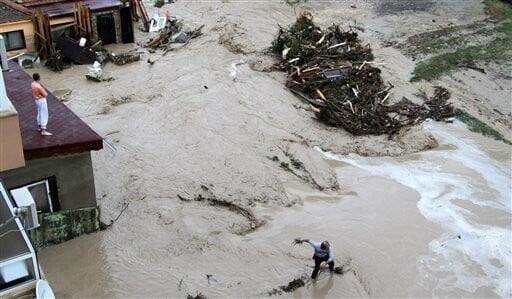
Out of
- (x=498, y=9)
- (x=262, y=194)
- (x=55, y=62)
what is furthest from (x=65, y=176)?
(x=498, y=9)

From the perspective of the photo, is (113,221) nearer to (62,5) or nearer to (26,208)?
(26,208)

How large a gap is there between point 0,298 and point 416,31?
2381cm

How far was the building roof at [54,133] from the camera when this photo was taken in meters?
10.7

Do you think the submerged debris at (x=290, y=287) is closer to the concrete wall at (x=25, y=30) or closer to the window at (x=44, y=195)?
the window at (x=44, y=195)

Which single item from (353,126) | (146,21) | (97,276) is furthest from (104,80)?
(97,276)

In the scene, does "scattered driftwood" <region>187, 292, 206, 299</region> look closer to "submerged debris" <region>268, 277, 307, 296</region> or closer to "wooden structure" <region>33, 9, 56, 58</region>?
"submerged debris" <region>268, 277, 307, 296</region>

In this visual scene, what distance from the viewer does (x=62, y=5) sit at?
929 inches

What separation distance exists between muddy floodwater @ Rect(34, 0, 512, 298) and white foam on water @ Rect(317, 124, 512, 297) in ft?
0.13

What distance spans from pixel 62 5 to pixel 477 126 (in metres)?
17.4

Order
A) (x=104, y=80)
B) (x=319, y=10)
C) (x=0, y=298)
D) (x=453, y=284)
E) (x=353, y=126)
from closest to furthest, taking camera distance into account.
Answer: (x=0, y=298)
(x=453, y=284)
(x=353, y=126)
(x=104, y=80)
(x=319, y=10)

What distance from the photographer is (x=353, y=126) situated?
17875 mm

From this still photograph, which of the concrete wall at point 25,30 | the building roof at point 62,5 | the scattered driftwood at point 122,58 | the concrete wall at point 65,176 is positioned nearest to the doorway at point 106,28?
the building roof at point 62,5

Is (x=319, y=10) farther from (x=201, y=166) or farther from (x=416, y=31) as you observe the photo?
(x=201, y=166)

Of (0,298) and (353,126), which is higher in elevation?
(0,298)
